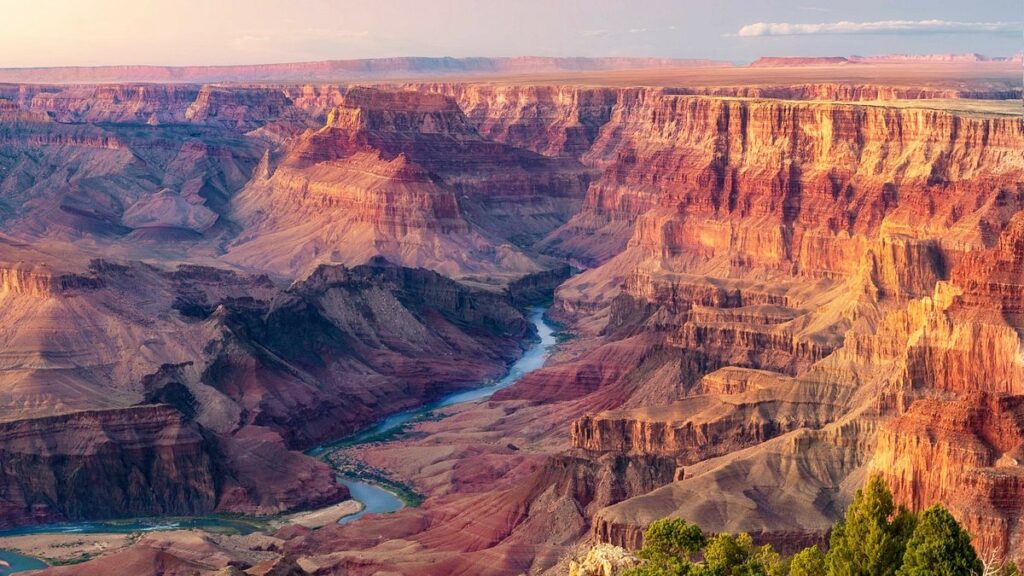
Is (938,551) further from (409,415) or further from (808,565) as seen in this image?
(409,415)

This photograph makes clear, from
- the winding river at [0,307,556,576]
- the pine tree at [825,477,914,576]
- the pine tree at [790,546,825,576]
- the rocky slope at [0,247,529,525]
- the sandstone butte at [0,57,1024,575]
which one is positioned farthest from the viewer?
the rocky slope at [0,247,529,525]

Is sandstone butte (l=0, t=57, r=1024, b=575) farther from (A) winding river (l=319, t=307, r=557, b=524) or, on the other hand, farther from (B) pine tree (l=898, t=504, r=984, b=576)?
(B) pine tree (l=898, t=504, r=984, b=576)

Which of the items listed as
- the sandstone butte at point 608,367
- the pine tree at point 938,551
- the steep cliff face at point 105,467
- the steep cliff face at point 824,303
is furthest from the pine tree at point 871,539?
the steep cliff face at point 105,467

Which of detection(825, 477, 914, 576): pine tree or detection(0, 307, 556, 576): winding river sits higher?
detection(825, 477, 914, 576): pine tree

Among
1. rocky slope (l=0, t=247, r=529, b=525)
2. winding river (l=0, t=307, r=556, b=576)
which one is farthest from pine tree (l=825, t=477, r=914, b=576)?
rocky slope (l=0, t=247, r=529, b=525)

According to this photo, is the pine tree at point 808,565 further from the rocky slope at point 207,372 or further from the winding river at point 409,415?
the rocky slope at point 207,372

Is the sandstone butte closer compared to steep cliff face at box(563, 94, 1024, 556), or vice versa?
steep cliff face at box(563, 94, 1024, 556)
